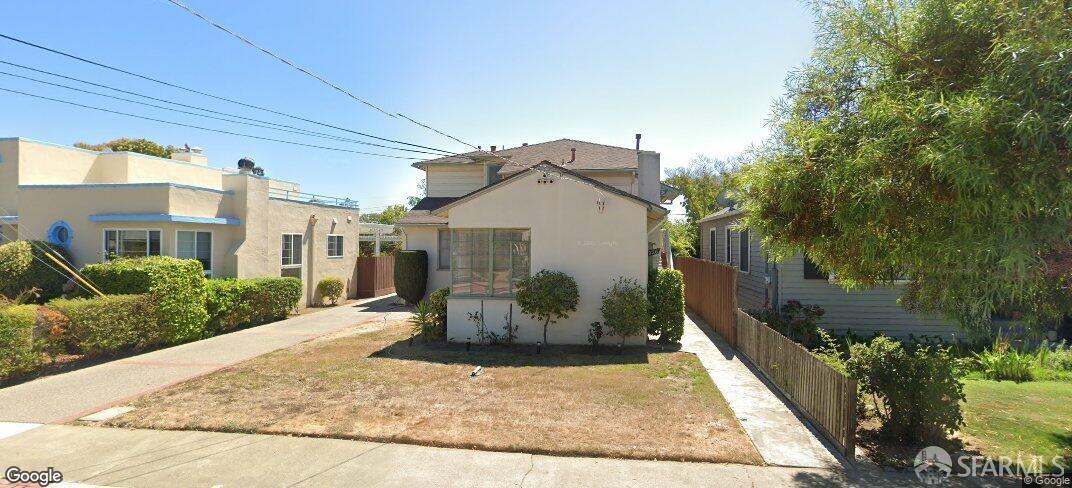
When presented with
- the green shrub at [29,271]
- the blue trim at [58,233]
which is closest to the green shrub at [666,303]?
the green shrub at [29,271]

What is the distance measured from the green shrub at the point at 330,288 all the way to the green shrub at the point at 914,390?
1723cm

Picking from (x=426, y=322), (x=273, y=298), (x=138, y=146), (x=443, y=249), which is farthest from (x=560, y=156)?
(x=138, y=146)

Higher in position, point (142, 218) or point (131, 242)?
point (142, 218)

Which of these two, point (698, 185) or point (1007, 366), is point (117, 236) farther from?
point (698, 185)

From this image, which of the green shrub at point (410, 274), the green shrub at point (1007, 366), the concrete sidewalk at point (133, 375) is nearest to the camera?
the concrete sidewalk at point (133, 375)

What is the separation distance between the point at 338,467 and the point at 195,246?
38.4 ft

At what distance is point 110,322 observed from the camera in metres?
9.69

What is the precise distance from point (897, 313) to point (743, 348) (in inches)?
182

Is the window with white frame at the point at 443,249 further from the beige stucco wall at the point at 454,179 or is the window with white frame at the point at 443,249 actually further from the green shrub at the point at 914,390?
the green shrub at the point at 914,390

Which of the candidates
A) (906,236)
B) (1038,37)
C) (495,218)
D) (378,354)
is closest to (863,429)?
(906,236)

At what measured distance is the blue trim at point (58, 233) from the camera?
13.2 metres

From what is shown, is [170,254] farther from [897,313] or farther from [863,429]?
[897,313]

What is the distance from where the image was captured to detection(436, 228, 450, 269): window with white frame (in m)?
17.6

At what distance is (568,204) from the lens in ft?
35.7
